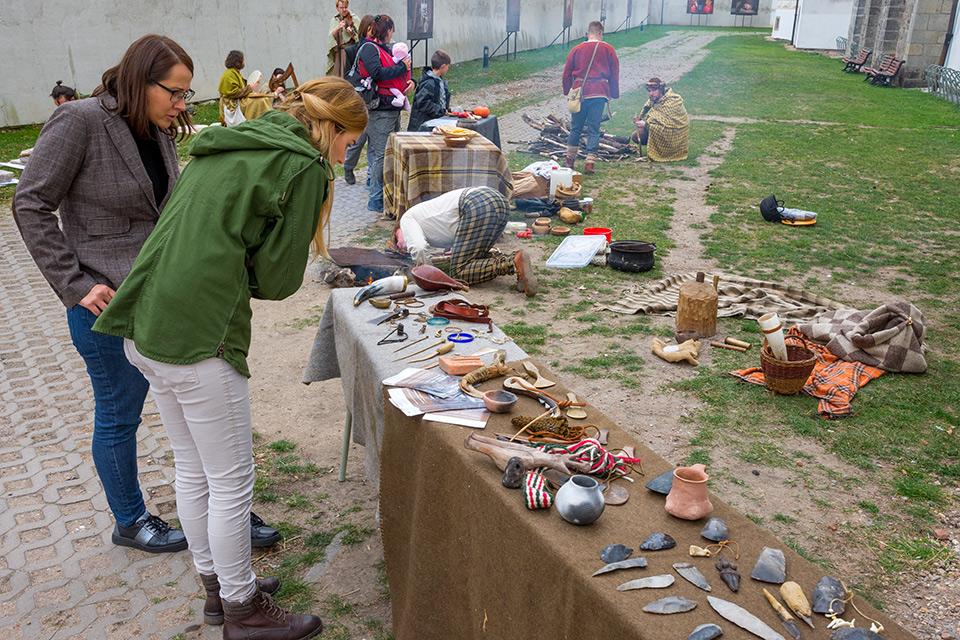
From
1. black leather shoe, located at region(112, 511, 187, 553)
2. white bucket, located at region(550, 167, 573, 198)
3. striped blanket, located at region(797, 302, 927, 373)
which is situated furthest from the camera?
white bucket, located at region(550, 167, 573, 198)

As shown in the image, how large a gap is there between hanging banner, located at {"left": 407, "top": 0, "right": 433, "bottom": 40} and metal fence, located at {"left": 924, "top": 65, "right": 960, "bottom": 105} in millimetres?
12395

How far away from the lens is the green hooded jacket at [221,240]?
214cm

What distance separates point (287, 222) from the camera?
7.23ft

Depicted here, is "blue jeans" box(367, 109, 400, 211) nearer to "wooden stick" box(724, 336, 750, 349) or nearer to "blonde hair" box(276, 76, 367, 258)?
"wooden stick" box(724, 336, 750, 349)

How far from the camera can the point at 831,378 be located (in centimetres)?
477

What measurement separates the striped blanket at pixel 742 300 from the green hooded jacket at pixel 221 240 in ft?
13.5

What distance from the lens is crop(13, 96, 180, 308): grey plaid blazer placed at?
251 centimetres

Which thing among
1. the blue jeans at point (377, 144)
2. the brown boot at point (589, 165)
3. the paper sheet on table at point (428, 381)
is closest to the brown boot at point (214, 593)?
the paper sheet on table at point (428, 381)

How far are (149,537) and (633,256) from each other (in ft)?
15.6

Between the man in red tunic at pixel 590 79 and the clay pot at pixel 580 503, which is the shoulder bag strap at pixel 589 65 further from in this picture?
the clay pot at pixel 580 503

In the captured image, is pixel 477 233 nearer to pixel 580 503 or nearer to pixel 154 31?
pixel 580 503

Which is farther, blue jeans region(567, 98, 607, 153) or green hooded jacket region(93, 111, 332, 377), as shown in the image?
blue jeans region(567, 98, 607, 153)

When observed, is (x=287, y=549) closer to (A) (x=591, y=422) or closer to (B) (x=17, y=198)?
(A) (x=591, y=422)

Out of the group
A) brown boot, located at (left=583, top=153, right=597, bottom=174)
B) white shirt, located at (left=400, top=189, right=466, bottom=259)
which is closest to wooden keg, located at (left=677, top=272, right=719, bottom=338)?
white shirt, located at (left=400, top=189, right=466, bottom=259)
